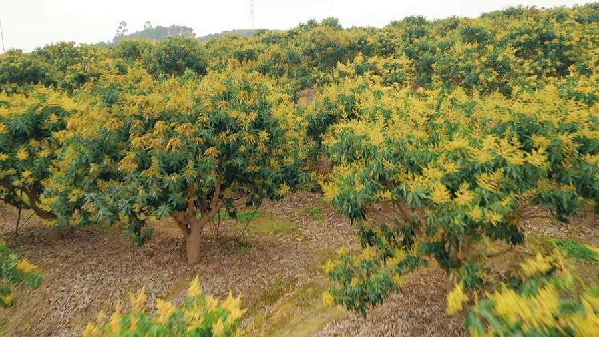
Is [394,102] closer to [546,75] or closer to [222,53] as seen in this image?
[546,75]

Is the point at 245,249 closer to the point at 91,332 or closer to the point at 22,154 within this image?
the point at 22,154

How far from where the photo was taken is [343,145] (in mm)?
10008

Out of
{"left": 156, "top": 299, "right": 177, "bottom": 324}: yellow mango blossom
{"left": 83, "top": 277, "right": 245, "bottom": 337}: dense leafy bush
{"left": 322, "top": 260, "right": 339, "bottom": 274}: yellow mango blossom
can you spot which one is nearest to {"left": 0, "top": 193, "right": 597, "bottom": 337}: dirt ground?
{"left": 322, "top": 260, "right": 339, "bottom": 274}: yellow mango blossom

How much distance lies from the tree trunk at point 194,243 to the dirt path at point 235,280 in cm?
34

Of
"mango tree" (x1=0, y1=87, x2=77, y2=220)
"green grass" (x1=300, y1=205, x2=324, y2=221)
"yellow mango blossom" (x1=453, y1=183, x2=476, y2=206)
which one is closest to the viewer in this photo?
"yellow mango blossom" (x1=453, y1=183, x2=476, y2=206)

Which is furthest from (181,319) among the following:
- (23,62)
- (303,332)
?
(23,62)

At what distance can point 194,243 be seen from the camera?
49.5 ft

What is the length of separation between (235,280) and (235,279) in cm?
6

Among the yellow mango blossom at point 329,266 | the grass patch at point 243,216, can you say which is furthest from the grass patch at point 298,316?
the grass patch at point 243,216

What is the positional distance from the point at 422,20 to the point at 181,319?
4314 cm

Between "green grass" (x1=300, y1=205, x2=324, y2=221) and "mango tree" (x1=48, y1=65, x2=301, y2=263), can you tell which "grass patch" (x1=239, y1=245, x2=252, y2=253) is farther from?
"green grass" (x1=300, y1=205, x2=324, y2=221)

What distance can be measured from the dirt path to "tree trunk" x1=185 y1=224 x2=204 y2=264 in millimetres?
342

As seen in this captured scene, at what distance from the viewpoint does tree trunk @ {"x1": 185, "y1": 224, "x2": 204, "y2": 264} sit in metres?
14.9

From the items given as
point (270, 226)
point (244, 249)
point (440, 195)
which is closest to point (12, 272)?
point (244, 249)
